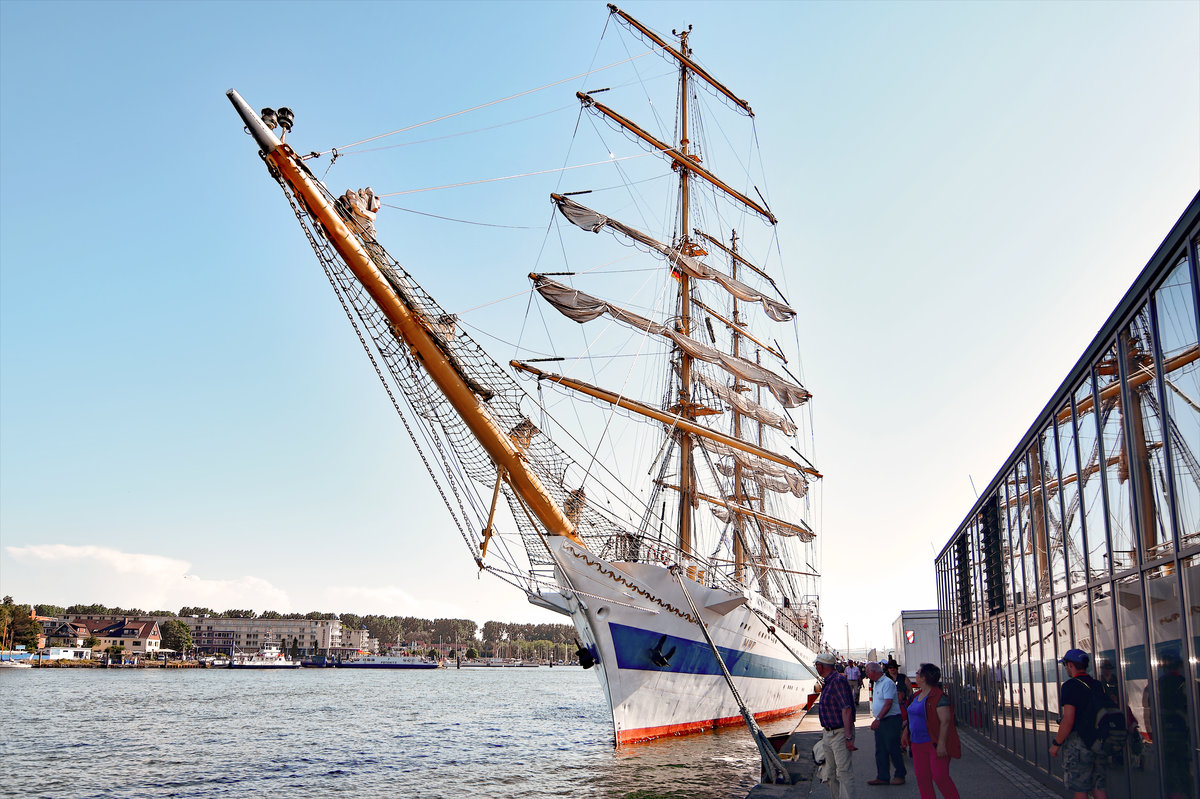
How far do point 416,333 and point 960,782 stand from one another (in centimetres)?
1340

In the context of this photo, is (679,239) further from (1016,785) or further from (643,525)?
(1016,785)

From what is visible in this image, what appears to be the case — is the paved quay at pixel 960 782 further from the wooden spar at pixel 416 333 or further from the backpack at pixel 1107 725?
the wooden spar at pixel 416 333

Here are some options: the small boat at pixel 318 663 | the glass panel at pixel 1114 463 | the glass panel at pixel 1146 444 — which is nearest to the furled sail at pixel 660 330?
the glass panel at pixel 1114 463

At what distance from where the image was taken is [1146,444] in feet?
21.8

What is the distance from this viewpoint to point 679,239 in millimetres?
34062

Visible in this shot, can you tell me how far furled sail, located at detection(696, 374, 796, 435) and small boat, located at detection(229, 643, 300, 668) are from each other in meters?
135

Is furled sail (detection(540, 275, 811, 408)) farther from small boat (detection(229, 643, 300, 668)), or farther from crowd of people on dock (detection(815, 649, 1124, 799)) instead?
small boat (detection(229, 643, 300, 668))

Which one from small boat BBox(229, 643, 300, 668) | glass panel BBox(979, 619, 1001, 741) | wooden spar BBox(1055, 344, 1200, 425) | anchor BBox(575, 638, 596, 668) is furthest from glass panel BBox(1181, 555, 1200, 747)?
small boat BBox(229, 643, 300, 668)

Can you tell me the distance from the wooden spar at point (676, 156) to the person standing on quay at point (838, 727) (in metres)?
26.3

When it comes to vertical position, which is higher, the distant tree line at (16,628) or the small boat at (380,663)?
the distant tree line at (16,628)

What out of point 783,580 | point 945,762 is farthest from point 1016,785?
point 783,580

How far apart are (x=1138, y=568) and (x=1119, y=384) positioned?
1.58 m

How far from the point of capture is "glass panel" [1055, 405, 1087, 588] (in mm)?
8805

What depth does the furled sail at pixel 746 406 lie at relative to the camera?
35688 mm
